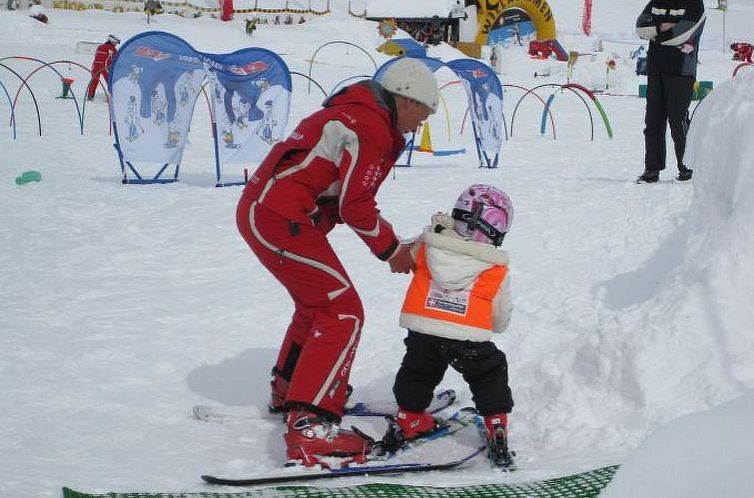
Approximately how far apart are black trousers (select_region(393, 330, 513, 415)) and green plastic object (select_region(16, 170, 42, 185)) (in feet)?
24.8

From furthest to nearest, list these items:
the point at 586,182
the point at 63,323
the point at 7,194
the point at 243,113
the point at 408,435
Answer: the point at 243,113 < the point at 7,194 < the point at 586,182 < the point at 63,323 < the point at 408,435

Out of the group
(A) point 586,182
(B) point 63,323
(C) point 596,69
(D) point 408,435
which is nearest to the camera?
(D) point 408,435

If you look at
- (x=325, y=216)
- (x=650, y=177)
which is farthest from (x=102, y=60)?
(x=325, y=216)

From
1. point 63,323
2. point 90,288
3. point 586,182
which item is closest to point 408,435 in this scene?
point 63,323

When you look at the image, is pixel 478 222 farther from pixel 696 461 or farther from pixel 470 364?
pixel 696 461

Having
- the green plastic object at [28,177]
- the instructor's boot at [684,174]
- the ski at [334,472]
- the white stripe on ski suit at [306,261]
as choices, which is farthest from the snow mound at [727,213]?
the green plastic object at [28,177]

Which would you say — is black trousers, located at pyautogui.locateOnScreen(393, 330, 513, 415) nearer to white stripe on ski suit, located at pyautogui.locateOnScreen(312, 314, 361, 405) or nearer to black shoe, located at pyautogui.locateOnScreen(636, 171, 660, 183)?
white stripe on ski suit, located at pyautogui.locateOnScreen(312, 314, 361, 405)

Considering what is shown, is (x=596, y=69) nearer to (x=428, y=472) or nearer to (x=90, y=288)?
(x=90, y=288)

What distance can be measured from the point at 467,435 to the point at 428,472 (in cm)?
52

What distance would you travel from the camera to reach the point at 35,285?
6336mm

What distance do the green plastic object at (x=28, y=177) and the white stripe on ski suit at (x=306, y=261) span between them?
23.5 ft

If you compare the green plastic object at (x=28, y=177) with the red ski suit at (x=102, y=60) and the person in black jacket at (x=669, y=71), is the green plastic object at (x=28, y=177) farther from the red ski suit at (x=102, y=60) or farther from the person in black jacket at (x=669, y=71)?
the red ski suit at (x=102, y=60)

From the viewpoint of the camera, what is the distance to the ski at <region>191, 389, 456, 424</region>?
13.7 ft

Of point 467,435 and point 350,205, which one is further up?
point 350,205
